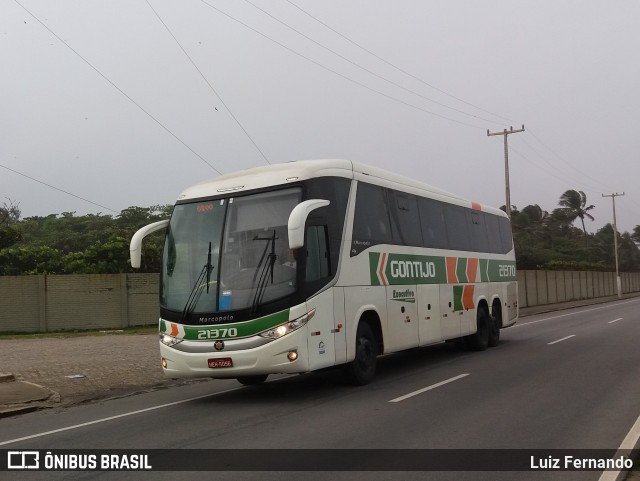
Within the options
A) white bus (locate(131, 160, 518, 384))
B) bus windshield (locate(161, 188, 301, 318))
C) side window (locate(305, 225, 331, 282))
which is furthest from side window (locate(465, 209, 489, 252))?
bus windshield (locate(161, 188, 301, 318))

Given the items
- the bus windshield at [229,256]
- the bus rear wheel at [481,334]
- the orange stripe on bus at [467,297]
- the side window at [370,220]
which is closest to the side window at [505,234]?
the bus rear wheel at [481,334]

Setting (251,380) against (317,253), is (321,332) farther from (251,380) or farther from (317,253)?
(251,380)

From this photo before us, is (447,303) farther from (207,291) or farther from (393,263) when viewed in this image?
(207,291)

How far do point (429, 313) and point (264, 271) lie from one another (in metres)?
5.29

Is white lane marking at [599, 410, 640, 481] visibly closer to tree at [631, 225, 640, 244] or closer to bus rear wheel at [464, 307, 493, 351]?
bus rear wheel at [464, 307, 493, 351]

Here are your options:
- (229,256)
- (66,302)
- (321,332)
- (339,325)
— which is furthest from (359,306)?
(66,302)

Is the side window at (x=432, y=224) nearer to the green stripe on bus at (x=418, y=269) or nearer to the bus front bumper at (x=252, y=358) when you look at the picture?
the green stripe on bus at (x=418, y=269)

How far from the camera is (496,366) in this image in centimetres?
1373

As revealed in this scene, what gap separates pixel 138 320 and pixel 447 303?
16.8 m

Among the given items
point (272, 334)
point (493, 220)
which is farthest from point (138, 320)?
point (272, 334)

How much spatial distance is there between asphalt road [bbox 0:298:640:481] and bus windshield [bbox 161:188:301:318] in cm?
162

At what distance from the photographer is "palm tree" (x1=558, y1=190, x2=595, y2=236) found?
9956 centimetres

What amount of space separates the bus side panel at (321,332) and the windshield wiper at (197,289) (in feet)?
5.19

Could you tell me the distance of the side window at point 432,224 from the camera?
14.5 m
